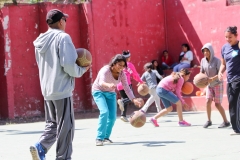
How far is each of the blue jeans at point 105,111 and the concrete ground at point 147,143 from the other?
0.27 m

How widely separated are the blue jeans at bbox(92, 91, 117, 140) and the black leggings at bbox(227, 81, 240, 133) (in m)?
2.18

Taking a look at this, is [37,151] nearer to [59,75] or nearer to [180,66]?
[59,75]

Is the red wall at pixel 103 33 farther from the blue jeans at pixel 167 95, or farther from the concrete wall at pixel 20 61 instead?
the blue jeans at pixel 167 95

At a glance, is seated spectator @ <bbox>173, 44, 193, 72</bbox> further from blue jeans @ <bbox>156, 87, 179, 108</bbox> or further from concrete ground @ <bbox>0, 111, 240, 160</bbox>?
blue jeans @ <bbox>156, 87, 179, 108</bbox>

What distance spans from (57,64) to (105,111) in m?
3.25

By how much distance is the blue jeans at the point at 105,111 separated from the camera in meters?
10.4

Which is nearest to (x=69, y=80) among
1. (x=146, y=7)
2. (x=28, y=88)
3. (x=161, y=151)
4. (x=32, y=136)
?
(x=161, y=151)

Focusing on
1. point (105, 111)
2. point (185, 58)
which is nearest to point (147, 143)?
point (105, 111)

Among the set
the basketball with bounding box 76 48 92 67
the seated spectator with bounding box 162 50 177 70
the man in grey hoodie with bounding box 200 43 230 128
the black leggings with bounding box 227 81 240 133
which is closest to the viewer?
the basketball with bounding box 76 48 92 67

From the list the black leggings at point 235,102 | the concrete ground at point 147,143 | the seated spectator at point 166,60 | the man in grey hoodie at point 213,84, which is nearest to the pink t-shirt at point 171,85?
the man in grey hoodie at point 213,84

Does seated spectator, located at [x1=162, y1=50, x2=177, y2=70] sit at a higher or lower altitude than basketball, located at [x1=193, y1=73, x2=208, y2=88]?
lower

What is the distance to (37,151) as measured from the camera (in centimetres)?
747

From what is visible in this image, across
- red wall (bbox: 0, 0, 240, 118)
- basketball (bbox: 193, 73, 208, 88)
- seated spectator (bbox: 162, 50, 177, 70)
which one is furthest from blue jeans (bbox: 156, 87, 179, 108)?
seated spectator (bbox: 162, 50, 177, 70)

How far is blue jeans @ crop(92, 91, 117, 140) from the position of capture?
10391 mm
